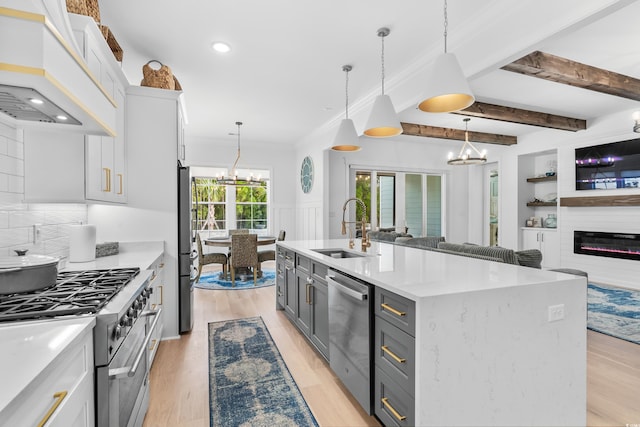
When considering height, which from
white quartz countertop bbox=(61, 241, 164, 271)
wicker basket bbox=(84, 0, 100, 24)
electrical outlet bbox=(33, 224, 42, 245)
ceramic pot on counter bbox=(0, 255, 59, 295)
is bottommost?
white quartz countertop bbox=(61, 241, 164, 271)

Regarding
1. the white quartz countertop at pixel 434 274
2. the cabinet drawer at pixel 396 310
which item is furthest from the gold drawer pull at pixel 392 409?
the white quartz countertop at pixel 434 274

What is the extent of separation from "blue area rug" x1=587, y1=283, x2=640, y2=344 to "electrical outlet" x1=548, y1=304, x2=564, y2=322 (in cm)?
226

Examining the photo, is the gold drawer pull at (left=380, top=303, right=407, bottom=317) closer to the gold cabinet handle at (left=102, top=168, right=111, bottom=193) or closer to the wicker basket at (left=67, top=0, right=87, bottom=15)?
the gold cabinet handle at (left=102, top=168, right=111, bottom=193)

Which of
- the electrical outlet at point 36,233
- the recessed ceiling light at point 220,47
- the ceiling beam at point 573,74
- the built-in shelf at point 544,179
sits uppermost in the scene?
the recessed ceiling light at point 220,47

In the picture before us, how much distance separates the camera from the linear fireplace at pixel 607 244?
5.22 meters

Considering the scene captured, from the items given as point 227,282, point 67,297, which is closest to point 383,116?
point 67,297

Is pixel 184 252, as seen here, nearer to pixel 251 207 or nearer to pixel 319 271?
pixel 319 271

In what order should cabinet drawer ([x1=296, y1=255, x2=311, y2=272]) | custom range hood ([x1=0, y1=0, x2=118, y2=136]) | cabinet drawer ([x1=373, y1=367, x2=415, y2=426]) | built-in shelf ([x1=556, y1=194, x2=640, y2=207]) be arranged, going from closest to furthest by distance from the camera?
custom range hood ([x1=0, y1=0, x2=118, y2=136]), cabinet drawer ([x1=373, y1=367, x2=415, y2=426]), cabinet drawer ([x1=296, y1=255, x2=311, y2=272]), built-in shelf ([x1=556, y1=194, x2=640, y2=207])

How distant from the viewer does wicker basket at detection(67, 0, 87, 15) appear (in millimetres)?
2016

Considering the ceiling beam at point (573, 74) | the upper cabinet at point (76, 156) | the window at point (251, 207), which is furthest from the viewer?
the window at point (251, 207)

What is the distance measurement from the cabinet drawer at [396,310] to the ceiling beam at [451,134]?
4653mm

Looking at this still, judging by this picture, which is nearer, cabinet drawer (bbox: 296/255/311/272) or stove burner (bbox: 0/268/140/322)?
stove burner (bbox: 0/268/140/322)

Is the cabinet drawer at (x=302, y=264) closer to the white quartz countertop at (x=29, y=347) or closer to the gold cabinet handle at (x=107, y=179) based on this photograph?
the gold cabinet handle at (x=107, y=179)

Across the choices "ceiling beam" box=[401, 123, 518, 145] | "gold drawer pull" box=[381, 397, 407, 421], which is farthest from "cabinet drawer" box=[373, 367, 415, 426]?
"ceiling beam" box=[401, 123, 518, 145]
